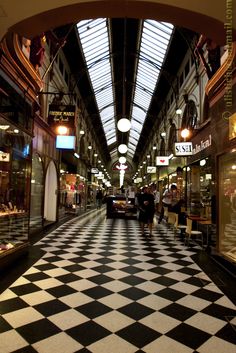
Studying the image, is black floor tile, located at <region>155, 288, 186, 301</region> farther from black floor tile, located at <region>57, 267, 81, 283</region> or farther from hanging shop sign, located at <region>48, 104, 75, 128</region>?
hanging shop sign, located at <region>48, 104, 75, 128</region>

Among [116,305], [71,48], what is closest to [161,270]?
[116,305]

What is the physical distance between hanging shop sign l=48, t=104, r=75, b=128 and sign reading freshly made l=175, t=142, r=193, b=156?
3980 millimetres

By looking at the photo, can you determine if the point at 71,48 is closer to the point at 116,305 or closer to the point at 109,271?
the point at 109,271

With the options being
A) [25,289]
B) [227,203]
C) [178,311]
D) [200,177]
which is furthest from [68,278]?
[200,177]

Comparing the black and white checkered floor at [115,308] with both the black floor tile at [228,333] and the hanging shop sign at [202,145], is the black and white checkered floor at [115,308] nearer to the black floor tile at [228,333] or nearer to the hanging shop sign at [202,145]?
the black floor tile at [228,333]

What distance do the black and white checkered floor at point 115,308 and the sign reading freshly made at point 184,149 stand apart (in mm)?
5320

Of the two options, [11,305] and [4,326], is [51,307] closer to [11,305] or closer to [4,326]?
[11,305]

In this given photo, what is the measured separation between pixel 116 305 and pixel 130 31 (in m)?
11.1

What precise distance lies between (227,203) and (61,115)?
665 centimetres

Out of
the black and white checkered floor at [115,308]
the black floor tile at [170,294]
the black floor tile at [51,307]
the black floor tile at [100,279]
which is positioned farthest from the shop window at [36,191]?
the black floor tile at [170,294]

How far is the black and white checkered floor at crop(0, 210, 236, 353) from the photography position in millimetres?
2518

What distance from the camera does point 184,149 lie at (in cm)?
1026

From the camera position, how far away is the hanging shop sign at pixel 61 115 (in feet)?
33.3

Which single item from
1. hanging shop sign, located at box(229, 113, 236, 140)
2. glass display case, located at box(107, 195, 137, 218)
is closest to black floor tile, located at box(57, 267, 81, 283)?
hanging shop sign, located at box(229, 113, 236, 140)
